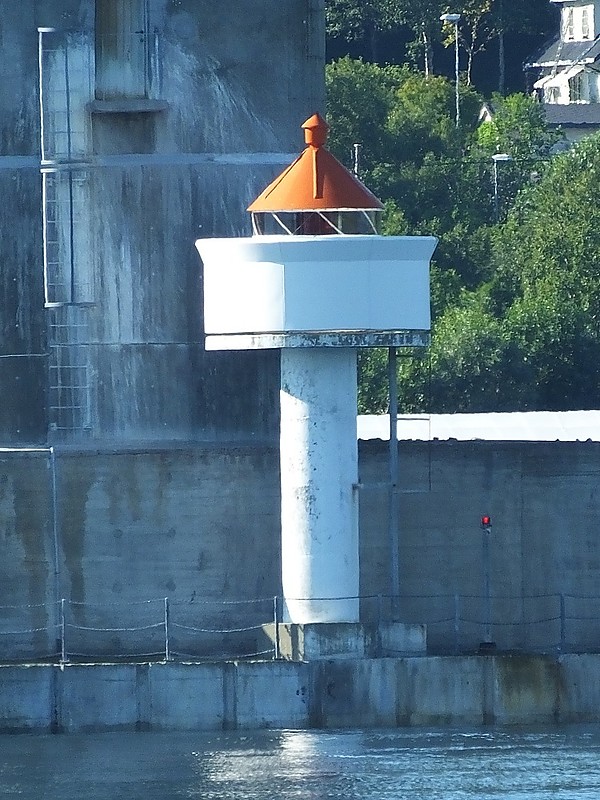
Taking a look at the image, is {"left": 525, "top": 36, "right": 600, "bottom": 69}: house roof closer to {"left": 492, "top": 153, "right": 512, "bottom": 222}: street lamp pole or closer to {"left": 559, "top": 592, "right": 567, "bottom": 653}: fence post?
{"left": 492, "top": 153, "right": 512, "bottom": 222}: street lamp pole

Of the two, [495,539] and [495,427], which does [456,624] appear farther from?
[495,427]

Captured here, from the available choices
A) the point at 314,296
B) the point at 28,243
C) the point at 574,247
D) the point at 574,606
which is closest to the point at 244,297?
the point at 314,296

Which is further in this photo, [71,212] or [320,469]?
[71,212]

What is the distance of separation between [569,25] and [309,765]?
80205 mm

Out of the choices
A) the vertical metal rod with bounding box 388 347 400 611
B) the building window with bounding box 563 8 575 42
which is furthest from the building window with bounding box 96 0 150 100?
the building window with bounding box 563 8 575 42

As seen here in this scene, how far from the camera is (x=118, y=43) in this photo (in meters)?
37.7

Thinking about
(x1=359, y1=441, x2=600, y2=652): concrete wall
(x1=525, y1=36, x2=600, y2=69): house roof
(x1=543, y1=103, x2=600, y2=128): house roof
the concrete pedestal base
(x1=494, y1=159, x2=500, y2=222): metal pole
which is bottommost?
the concrete pedestal base

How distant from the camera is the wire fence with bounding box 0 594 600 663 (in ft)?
122

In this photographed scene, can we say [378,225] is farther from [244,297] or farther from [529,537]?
[529,537]

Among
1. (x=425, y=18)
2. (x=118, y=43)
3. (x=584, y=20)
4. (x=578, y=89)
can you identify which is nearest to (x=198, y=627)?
(x=118, y=43)

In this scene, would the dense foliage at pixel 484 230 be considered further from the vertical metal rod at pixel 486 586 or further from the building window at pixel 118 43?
the building window at pixel 118 43

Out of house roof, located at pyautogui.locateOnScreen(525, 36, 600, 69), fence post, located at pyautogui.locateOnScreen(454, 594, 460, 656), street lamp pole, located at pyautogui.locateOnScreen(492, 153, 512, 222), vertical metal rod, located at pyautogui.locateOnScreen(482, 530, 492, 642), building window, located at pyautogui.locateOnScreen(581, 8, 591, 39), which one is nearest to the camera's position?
Answer: fence post, located at pyautogui.locateOnScreen(454, 594, 460, 656)

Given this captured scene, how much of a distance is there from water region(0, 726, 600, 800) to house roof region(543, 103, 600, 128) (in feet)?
218

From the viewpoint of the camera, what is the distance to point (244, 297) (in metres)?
34.9
